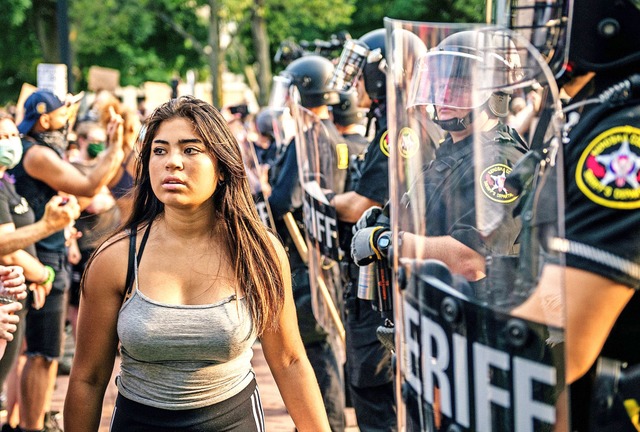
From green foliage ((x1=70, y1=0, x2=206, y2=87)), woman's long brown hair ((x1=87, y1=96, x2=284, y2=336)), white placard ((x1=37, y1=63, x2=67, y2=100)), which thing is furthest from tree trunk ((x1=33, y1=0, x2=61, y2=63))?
woman's long brown hair ((x1=87, y1=96, x2=284, y2=336))

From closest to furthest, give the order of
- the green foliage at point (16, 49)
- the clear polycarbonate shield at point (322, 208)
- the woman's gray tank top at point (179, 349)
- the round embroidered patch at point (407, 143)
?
the round embroidered patch at point (407, 143)
the woman's gray tank top at point (179, 349)
the clear polycarbonate shield at point (322, 208)
the green foliage at point (16, 49)

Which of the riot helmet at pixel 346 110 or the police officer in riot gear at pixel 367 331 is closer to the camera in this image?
the police officer in riot gear at pixel 367 331

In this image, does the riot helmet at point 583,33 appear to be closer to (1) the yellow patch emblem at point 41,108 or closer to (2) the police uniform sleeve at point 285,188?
(2) the police uniform sleeve at point 285,188

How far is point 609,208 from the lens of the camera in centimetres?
187

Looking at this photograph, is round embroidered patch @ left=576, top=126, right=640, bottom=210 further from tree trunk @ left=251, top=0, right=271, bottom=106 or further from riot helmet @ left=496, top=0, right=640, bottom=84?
tree trunk @ left=251, top=0, right=271, bottom=106

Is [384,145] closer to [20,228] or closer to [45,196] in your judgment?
[20,228]

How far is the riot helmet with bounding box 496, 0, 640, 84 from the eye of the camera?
2.04 meters

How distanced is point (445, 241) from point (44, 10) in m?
26.3

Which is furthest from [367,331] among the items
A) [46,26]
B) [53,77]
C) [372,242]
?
[46,26]

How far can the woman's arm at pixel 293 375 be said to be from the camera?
9.94ft

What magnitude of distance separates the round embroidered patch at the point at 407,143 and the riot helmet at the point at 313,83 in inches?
159

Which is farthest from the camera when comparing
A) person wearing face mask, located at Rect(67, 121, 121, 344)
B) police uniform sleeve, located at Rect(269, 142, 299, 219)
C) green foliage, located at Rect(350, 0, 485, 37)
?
green foliage, located at Rect(350, 0, 485, 37)

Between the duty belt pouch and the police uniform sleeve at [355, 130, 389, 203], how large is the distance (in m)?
2.79

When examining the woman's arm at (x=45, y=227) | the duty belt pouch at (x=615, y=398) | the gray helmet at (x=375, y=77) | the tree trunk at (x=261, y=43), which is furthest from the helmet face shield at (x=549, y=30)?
the tree trunk at (x=261, y=43)
